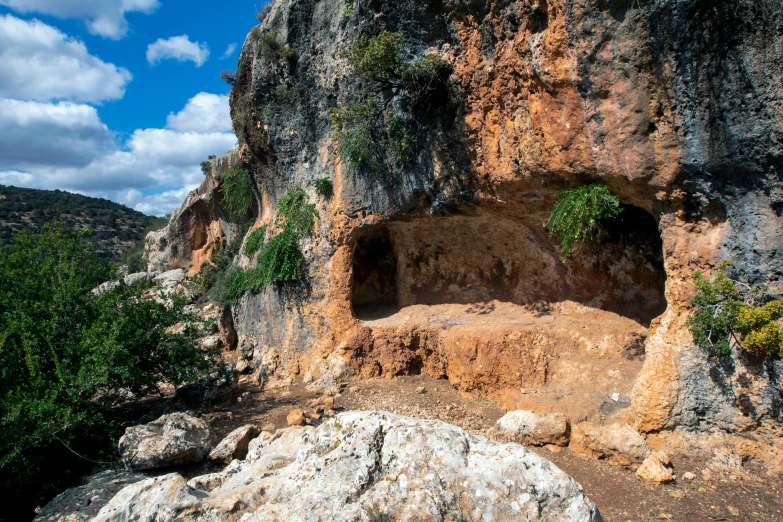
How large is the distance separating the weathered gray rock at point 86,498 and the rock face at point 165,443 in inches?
7.8

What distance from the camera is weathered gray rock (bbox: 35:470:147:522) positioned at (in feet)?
13.4

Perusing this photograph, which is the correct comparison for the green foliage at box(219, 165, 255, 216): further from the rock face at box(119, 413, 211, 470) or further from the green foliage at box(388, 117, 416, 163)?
the rock face at box(119, 413, 211, 470)

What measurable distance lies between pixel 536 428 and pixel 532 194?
2954mm

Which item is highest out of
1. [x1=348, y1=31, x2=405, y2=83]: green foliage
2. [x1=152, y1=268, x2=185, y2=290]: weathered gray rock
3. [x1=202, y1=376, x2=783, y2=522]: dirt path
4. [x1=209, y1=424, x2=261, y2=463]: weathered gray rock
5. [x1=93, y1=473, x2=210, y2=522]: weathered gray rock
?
[x1=348, y1=31, x2=405, y2=83]: green foliage

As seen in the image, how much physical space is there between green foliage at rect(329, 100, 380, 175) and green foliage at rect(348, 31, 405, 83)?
0.48 m

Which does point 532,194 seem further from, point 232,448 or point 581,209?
point 232,448

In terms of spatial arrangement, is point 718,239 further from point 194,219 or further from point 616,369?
point 194,219

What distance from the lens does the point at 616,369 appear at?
21.0ft

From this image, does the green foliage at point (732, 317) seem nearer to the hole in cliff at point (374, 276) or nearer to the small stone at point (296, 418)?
the small stone at point (296, 418)

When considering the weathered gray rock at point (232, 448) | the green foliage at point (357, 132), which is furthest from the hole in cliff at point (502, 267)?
the weathered gray rock at point (232, 448)

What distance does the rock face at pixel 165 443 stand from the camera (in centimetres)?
514

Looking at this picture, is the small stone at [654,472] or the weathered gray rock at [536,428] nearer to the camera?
the small stone at [654,472]

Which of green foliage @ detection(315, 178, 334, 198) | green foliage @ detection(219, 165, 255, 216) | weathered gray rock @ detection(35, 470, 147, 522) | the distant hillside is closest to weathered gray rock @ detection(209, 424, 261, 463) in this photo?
weathered gray rock @ detection(35, 470, 147, 522)

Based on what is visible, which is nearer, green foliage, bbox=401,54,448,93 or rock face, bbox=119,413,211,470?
rock face, bbox=119,413,211,470
